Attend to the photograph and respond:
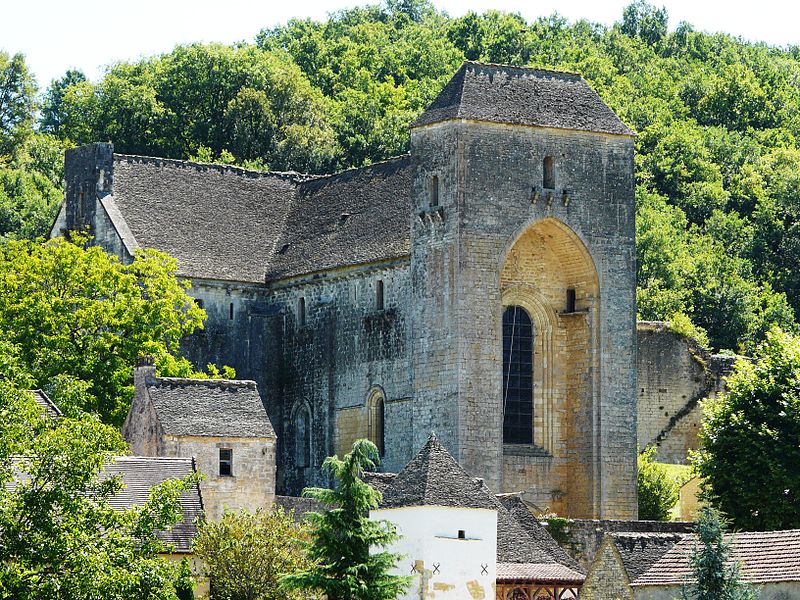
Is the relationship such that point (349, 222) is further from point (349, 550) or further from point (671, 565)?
point (671, 565)

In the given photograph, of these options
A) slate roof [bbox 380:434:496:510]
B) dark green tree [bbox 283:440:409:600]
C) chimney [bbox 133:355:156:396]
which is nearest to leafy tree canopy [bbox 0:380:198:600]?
dark green tree [bbox 283:440:409:600]

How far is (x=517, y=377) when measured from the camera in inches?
2948

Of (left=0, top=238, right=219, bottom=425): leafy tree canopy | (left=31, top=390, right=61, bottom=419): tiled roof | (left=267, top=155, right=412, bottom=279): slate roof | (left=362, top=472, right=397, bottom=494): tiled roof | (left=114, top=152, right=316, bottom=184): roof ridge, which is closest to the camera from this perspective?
(left=31, top=390, right=61, bottom=419): tiled roof

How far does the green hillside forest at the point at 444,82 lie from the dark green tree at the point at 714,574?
137 ft

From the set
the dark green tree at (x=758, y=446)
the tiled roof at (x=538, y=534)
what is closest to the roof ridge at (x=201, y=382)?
the tiled roof at (x=538, y=534)

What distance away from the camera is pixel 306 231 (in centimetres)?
8131

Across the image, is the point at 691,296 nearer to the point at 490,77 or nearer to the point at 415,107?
the point at 415,107

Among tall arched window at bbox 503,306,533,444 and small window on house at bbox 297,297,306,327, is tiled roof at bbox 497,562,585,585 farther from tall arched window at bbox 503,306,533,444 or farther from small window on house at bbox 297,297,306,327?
small window on house at bbox 297,297,306,327

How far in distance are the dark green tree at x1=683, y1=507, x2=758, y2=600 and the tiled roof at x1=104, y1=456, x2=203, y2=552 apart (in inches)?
529

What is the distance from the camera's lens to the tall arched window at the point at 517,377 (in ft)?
245

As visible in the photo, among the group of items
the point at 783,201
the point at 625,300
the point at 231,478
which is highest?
the point at 783,201

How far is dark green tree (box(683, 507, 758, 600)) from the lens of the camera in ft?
154

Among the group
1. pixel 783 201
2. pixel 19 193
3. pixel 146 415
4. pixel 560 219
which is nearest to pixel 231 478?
pixel 146 415

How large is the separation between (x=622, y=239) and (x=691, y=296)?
3302 cm
